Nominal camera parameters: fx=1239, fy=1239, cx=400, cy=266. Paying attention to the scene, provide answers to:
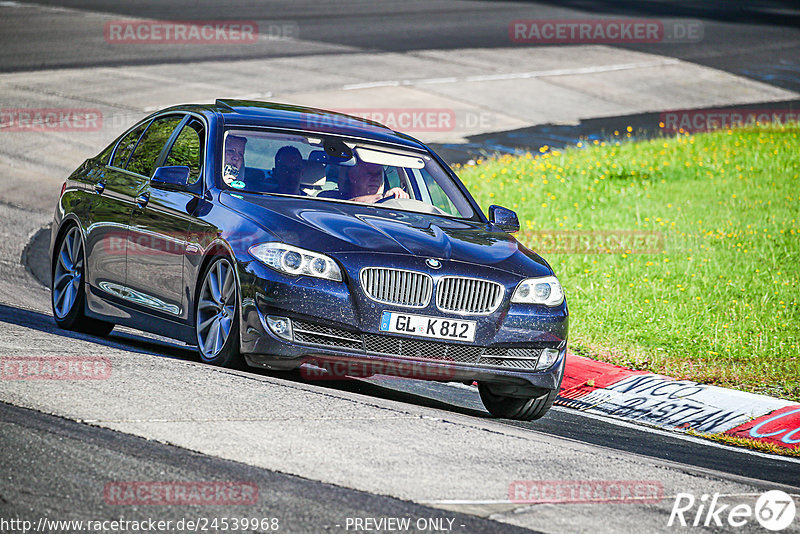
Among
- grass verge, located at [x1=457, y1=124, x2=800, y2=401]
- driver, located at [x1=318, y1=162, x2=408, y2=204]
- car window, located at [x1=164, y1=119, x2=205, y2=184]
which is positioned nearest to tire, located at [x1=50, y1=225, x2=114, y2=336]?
car window, located at [x1=164, y1=119, x2=205, y2=184]

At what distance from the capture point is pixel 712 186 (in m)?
19.2

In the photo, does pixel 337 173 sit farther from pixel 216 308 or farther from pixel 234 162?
pixel 216 308

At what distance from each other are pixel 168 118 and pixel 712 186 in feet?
39.2

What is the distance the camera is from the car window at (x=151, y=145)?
8.92 m

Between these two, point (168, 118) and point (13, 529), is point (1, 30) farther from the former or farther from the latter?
point (13, 529)

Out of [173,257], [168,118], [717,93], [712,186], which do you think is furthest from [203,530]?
[717,93]

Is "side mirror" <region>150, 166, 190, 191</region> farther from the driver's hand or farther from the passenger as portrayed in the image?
the driver's hand

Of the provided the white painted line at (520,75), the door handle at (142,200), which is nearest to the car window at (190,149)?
the door handle at (142,200)

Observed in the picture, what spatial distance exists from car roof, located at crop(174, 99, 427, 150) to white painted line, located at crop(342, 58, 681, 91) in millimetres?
15799

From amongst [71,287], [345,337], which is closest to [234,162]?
[345,337]

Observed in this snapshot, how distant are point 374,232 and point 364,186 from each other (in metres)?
1.04

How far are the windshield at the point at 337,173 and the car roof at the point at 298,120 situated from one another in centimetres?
10

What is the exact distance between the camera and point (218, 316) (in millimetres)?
7504

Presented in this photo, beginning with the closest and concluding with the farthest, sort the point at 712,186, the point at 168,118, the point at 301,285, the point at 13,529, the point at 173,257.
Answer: the point at 13,529
the point at 301,285
the point at 173,257
the point at 168,118
the point at 712,186
